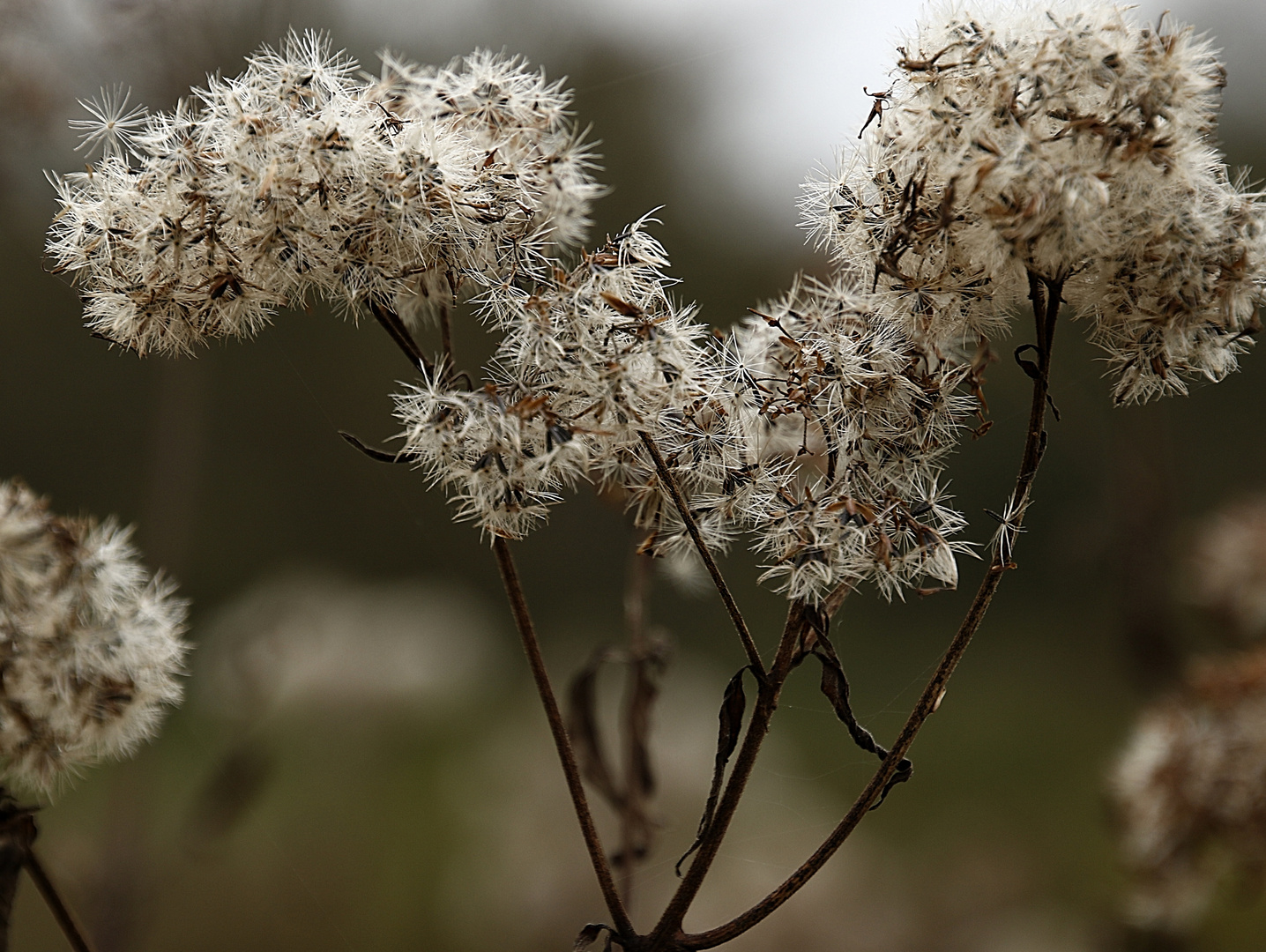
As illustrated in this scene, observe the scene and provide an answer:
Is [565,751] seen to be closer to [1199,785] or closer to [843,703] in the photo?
[843,703]

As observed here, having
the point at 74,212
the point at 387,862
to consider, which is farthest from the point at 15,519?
the point at 387,862

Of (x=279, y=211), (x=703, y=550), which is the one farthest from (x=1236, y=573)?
(x=279, y=211)

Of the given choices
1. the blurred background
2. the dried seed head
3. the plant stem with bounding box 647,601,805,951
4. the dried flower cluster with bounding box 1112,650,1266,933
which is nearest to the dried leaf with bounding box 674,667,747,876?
the plant stem with bounding box 647,601,805,951

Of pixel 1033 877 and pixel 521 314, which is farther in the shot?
pixel 1033 877

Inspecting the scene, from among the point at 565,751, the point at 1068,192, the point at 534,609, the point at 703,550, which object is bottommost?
the point at 565,751

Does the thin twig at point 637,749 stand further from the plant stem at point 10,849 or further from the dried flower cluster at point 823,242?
the plant stem at point 10,849

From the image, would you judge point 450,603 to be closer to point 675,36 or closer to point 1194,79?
point 675,36
